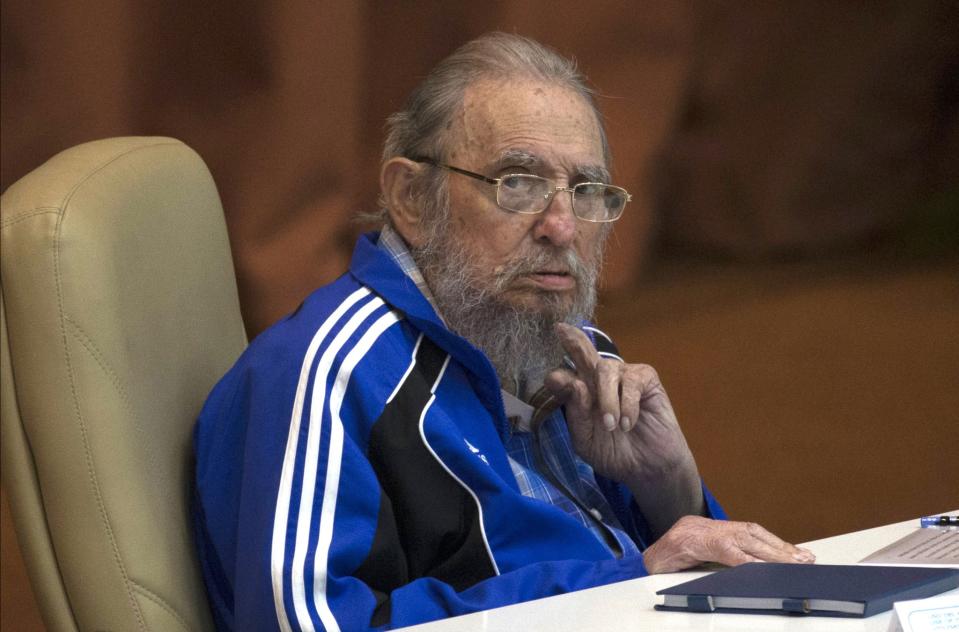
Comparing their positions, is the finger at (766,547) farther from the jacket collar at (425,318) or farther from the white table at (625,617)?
the jacket collar at (425,318)

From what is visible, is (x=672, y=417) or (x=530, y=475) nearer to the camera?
(x=530, y=475)

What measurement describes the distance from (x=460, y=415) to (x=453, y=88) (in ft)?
1.68

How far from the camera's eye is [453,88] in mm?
1870

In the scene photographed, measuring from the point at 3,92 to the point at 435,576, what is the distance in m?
1.35

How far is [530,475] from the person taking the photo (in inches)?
69.0

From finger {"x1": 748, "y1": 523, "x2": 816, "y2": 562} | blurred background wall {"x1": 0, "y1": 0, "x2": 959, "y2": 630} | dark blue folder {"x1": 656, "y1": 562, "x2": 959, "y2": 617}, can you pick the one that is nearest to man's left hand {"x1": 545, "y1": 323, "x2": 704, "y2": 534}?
finger {"x1": 748, "y1": 523, "x2": 816, "y2": 562}

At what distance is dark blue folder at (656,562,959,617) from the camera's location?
3.71 feet

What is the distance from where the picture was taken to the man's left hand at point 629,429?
5.95 ft

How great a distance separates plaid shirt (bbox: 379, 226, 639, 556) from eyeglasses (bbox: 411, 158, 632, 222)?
0.51 feet

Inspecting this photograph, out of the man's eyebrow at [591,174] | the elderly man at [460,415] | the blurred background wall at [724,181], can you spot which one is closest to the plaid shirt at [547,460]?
the elderly man at [460,415]

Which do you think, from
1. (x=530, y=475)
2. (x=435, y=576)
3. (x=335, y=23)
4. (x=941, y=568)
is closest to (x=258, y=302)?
(x=335, y=23)

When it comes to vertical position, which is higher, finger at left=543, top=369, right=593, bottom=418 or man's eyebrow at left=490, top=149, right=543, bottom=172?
man's eyebrow at left=490, top=149, right=543, bottom=172

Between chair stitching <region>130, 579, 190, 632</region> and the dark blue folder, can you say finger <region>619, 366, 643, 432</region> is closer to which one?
the dark blue folder

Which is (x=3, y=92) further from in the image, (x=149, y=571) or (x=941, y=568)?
(x=941, y=568)
